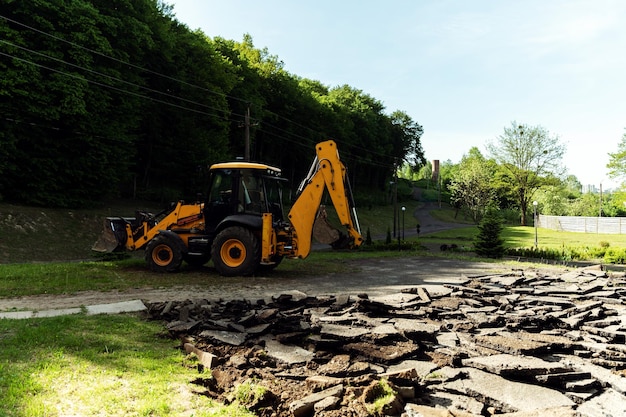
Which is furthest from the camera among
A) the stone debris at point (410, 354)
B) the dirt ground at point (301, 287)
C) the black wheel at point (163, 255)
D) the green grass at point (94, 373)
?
the black wheel at point (163, 255)

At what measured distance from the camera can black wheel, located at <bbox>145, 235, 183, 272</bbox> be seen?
509 inches

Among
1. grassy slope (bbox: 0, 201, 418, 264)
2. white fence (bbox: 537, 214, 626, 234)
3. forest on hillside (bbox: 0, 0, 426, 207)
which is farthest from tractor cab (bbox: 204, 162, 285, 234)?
white fence (bbox: 537, 214, 626, 234)

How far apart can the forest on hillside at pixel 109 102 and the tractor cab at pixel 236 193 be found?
877 millimetres

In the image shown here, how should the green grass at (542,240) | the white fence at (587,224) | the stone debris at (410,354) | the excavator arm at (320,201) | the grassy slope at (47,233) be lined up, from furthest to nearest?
the white fence at (587,224) < the green grass at (542,240) < the grassy slope at (47,233) < the excavator arm at (320,201) < the stone debris at (410,354)

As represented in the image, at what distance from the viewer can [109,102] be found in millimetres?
24922

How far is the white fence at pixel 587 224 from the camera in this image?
4338cm

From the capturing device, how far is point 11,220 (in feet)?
64.1

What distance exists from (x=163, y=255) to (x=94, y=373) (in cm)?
912

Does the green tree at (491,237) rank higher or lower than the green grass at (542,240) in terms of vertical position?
higher

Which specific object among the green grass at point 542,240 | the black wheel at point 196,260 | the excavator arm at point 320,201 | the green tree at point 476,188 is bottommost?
the green grass at point 542,240

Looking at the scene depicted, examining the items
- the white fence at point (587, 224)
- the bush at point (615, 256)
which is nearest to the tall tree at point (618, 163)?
the white fence at point (587, 224)

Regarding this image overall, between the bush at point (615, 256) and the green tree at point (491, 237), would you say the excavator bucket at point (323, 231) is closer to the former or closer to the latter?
the green tree at point (491, 237)

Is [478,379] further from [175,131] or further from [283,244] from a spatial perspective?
[175,131]

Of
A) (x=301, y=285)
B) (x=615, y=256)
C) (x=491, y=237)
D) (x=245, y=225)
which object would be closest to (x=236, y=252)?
(x=245, y=225)
